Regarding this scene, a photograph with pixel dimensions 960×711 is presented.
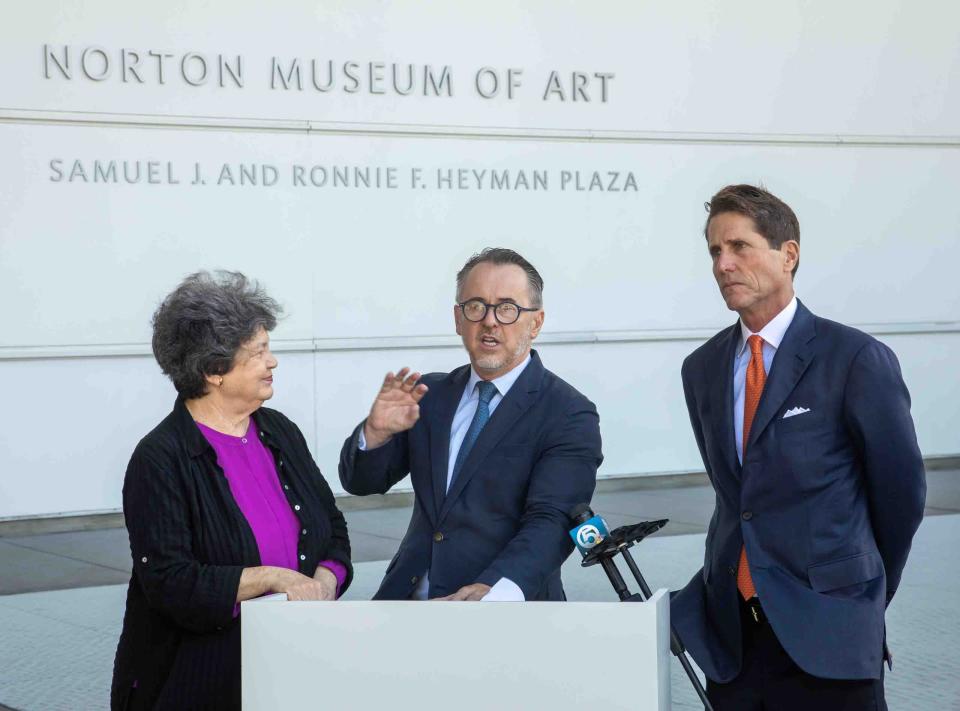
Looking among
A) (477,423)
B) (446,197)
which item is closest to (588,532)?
(477,423)

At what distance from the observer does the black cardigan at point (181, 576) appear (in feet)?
11.0

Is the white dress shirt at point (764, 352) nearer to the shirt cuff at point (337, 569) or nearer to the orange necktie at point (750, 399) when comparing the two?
the orange necktie at point (750, 399)

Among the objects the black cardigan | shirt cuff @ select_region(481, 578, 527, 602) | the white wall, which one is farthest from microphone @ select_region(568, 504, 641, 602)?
the white wall

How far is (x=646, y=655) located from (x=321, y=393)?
7920 mm

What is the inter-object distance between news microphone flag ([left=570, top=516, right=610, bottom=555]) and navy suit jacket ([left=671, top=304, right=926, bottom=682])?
0.61 metres

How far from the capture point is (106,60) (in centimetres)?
958

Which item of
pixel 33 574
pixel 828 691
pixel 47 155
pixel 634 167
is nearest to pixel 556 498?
pixel 828 691

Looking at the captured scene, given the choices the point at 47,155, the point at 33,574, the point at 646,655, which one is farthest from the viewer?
the point at 47,155

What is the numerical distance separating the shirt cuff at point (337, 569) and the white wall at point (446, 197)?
6065 millimetres

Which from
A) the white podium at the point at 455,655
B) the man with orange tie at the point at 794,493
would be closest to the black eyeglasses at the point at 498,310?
the man with orange tie at the point at 794,493

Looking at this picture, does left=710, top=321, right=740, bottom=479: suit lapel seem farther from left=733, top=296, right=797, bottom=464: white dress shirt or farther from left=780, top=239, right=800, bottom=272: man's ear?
left=780, top=239, right=800, bottom=272: man's ear

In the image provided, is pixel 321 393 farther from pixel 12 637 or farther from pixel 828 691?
pixel 828 691

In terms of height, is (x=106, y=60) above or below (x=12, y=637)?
above

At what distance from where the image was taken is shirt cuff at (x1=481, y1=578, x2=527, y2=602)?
129 inches
